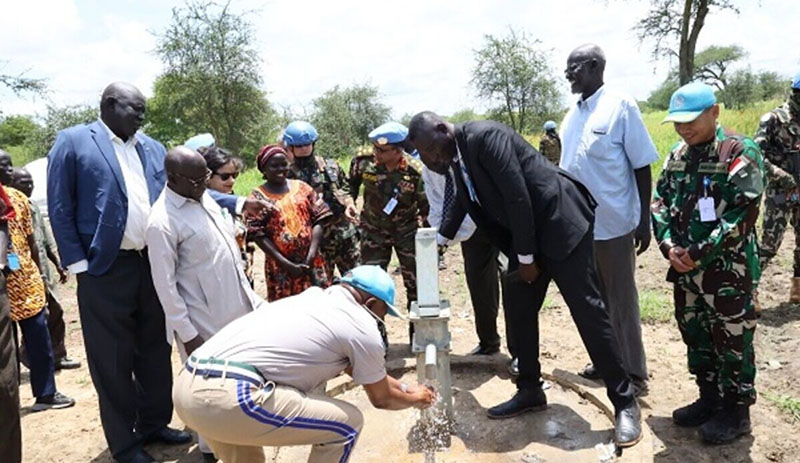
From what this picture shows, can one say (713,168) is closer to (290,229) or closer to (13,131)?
(290,229)

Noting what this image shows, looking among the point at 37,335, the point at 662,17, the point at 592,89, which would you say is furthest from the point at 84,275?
the point at 662,17

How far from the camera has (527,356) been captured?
3465mm

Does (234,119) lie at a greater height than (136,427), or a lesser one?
greater

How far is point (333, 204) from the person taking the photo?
16.1 feet

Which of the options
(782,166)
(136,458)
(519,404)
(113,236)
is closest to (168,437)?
(136,458)

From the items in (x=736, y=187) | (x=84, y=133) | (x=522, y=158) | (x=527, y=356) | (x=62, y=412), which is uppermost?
(x=84, y=133)

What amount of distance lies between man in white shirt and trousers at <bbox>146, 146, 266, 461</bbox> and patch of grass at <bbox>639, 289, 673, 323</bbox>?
3474 millimetres

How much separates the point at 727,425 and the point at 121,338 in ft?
10.5

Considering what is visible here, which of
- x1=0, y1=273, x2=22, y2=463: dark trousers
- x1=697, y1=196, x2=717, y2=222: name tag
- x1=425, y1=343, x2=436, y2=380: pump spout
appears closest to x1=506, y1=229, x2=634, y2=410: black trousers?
x1=697, y1=196, x2=717, y2=222: name tag

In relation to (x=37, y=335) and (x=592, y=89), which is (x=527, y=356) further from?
(x=37, y=335)

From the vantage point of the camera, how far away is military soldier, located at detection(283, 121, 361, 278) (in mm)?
4773

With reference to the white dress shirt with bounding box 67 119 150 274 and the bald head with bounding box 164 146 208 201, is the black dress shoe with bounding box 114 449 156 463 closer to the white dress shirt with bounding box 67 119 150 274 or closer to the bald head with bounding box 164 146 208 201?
the white dress shirt with bounding box 67 119 150 274

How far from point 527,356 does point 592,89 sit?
62.6 inches

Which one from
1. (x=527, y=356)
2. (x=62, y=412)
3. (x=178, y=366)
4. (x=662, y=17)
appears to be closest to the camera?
(x=527, y=356)
